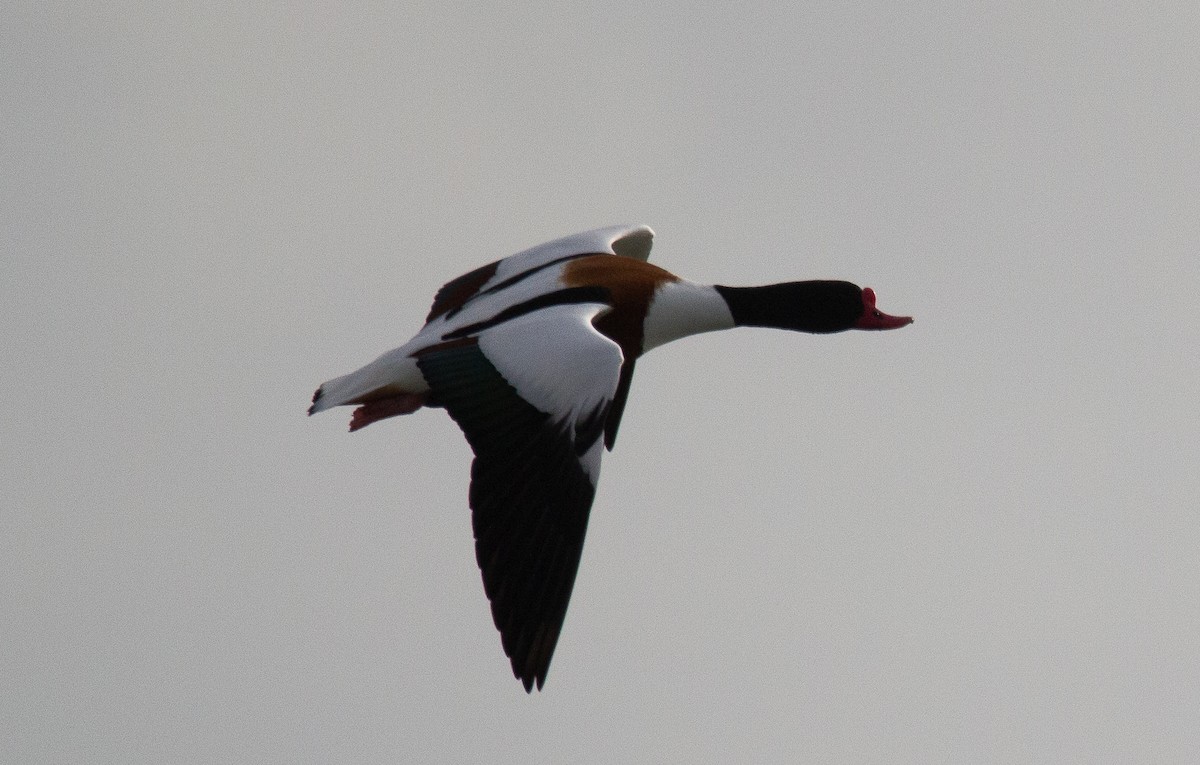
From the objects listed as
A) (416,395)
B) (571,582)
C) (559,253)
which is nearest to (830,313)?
(559,253)

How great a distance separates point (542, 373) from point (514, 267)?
2.19m

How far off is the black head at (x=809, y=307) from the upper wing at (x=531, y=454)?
1.69m

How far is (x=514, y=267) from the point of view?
10594 millimetres

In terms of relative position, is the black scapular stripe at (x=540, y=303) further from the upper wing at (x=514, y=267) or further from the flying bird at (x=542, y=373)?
the upper wing at (x=514, y=267)

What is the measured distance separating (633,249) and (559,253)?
3.92ft

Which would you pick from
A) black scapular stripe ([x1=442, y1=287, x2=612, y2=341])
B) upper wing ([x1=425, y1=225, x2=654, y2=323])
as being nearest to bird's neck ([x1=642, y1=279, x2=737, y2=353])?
black scapular stripe ([x1=442, y1=287, x2=612, y2=341])

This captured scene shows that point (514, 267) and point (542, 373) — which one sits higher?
point (514, 267)

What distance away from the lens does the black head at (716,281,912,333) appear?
412 inches

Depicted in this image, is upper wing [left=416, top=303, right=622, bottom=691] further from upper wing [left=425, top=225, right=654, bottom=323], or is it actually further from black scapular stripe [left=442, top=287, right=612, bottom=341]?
upper wing [left=425, top=225, right=654, bottom=323]

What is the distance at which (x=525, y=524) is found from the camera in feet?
26.5

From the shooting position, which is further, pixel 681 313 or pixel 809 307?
pixel 809 307

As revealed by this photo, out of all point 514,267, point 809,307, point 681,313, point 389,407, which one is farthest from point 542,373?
point 809,307

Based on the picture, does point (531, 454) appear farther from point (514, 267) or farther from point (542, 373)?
point (514, 267)

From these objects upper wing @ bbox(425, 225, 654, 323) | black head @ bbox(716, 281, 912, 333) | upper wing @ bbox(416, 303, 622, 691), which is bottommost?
upper wing @ bbox(416, 303, 622, 691)
